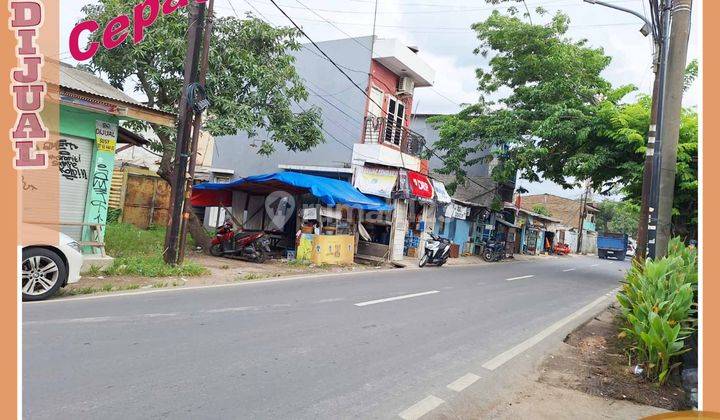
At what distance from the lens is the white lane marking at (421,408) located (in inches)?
156

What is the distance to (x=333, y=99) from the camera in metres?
20.4

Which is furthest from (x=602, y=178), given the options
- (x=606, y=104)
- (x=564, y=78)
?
(x=564, y=78)

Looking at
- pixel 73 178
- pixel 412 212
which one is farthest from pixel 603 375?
pixel 412 212

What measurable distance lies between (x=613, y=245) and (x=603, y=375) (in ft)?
134

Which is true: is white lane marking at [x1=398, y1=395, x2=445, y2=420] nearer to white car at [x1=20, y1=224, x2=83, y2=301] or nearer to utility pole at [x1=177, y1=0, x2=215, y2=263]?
white car at [x1=20, y1=224, x2=83, y2=301]

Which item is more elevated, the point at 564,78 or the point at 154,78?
the point at 564,78

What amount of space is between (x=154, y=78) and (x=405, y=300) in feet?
30.2

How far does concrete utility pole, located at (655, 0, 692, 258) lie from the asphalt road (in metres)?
3.01

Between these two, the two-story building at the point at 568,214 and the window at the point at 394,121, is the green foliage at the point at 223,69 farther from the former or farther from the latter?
the two-story building at the point at 568,214

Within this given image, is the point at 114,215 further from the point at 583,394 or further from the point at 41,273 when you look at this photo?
the point at 583,394

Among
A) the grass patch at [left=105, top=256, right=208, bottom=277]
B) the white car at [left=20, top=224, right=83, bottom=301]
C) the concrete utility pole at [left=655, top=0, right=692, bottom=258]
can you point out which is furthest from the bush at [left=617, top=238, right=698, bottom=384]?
the grass patch at [left=105, top=256, right=208, bottom=277]

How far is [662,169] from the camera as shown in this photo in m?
7.86

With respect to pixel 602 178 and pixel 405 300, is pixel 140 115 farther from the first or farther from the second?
pixel 602 178

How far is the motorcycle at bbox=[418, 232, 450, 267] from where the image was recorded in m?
18.4
